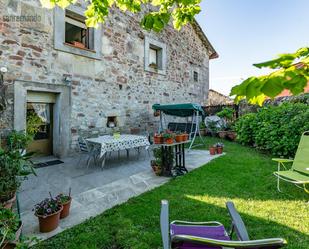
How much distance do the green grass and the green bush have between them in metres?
1.51

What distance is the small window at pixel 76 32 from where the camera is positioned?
19.3 feet

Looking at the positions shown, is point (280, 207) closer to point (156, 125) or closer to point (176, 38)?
point (156, 125)

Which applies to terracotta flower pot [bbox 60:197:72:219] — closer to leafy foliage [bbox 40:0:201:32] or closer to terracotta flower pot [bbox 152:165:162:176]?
terracotta flower pot [bbox 152:165:162:176]

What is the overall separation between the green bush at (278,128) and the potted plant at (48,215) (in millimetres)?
5340

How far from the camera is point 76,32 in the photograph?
624 cm

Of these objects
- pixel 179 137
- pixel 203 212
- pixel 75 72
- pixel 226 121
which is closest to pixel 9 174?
pixel 203 212

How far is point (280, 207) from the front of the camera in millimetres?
2824

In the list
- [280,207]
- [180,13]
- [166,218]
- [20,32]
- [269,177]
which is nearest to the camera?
[166,218]

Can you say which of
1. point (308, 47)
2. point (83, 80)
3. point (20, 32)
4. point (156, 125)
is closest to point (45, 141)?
point (83, 80)

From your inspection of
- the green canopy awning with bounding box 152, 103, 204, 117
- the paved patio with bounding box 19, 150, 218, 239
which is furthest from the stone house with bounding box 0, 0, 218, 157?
the paved patio with bounding box 19, 150, 218, 239

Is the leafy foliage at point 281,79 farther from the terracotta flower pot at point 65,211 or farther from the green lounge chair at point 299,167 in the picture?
the green lounge chair at point 299,167

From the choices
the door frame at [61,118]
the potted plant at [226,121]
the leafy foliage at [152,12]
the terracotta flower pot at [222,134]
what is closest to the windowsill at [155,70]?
the potted plant at [226,121]

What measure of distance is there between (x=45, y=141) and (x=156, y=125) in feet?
14.3

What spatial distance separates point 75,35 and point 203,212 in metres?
6.07
